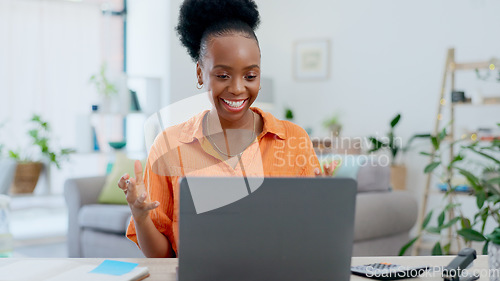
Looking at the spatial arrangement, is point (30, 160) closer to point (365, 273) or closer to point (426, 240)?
point (426, 240)

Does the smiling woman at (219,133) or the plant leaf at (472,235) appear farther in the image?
the plant leaf at (472,235)

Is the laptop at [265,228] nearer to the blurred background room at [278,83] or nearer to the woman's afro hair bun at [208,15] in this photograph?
the woman's afro hair bun at [208,15]

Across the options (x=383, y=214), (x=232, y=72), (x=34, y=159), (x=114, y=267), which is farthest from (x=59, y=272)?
(x=34, y=159)

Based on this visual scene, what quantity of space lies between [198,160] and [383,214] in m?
1.73

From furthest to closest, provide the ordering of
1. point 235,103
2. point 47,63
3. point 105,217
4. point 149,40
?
point 149,40, point 47,63, point 105,217, point 235,103

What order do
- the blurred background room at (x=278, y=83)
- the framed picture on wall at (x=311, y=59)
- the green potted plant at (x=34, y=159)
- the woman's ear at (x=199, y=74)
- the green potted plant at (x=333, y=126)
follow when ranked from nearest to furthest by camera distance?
the woman's ear at (x=199, y=74) → the green potted plant at (x=34, y=159) → the blurred background room at (x=278, y=83) → the green potted plant at (x=333, y=126) → the framed picture on wall at (x=311, y=59)

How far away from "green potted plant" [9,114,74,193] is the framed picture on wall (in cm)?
258

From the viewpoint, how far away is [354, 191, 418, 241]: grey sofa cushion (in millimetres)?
2691

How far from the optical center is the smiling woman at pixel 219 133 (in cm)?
124

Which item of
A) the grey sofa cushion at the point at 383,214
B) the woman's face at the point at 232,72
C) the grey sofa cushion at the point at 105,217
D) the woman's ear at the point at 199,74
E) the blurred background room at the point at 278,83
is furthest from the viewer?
the blurred background room at the point at 278,83

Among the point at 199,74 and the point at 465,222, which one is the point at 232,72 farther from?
the point at 465,222

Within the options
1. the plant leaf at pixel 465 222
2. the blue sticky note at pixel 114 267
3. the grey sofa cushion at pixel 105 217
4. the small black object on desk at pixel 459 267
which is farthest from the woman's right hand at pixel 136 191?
the grey sofa cushion at pixel 105 217

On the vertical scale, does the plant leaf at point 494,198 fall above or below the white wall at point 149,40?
below

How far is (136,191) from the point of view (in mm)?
1005
